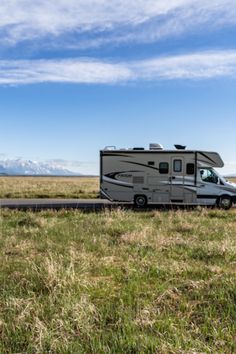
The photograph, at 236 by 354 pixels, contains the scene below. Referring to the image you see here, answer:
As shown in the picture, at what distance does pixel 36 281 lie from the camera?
6988 mm

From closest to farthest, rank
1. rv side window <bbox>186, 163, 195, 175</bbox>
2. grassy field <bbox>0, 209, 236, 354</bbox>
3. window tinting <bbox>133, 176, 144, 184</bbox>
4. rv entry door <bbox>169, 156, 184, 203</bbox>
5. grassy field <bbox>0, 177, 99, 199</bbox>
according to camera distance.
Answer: grassy field <bbox>0, 209, 236, 354</bbox>, rv side window <bbox>186, 163, 195, 175</bbox>, rv entry door <bbox>169, 156, 184, 203</bbox>, window tinting <bbox>133, 176, 144, 184</bbox>, grassy field <bbox>0, 177, 99, 199</bbox>

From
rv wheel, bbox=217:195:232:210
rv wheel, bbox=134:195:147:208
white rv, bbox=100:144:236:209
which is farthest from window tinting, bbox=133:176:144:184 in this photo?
rv wheel, bbox=217:195:232:210

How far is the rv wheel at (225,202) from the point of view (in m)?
22.2

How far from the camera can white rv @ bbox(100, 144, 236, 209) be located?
72.8 feet

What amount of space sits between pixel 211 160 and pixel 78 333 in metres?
18.1

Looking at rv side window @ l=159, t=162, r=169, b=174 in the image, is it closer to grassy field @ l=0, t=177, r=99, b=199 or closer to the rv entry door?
the rv entry door

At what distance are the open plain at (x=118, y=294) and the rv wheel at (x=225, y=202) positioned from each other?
420 inches

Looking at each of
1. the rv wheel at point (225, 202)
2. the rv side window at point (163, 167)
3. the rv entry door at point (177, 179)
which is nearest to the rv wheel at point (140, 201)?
the rv entry door at point (177, 179)

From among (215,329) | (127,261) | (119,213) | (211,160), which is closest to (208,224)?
(119,213)

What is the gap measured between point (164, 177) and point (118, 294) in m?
16.1

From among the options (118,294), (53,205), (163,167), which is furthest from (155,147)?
(118,294)

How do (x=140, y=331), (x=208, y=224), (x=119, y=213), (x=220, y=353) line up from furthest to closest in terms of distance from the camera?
(x=119, y=213)
(x=208, y=224)
(x=140, y=331)
(x=220, y=353)

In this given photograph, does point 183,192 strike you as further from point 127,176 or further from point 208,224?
point 208,224

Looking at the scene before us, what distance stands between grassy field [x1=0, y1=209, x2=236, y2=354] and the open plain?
1 centimetres
